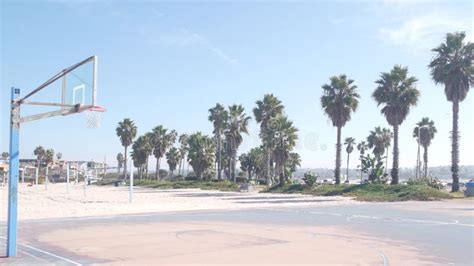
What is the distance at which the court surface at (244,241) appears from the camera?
1233cm

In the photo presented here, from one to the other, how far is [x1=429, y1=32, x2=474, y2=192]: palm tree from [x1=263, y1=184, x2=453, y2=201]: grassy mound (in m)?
5.07

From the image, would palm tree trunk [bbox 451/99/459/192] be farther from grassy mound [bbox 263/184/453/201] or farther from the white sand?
the white sand

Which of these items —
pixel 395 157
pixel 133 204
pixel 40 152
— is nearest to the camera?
pixel 133 204

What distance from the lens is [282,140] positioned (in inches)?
2190

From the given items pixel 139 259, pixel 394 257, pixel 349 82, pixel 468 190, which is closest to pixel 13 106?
pixel 139 259

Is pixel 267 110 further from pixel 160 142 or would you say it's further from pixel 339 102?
pixel 160 142

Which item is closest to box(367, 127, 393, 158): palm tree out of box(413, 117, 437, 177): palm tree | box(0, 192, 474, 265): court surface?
box(413, 117, 437, 177): palm tree

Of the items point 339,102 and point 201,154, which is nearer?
point 339,102

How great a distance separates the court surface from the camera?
40.4ft

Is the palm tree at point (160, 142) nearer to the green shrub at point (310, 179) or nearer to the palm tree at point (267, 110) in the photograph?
the palm tree at point (267, 110)

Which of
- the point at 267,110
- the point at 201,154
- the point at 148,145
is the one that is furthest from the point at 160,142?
the point at 267,110

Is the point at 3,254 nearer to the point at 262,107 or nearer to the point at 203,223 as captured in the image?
the point at 203,223

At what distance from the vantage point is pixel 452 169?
152 feet

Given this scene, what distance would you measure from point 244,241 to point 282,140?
40535 mm
